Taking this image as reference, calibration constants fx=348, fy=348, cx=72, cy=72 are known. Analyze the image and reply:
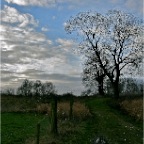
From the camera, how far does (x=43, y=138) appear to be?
18.3 metres

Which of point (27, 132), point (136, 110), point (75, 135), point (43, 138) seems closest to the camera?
point (43, 138)

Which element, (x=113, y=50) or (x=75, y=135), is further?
(x=113, y=50)

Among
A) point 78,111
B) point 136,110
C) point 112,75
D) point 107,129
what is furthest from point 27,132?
point 112,75

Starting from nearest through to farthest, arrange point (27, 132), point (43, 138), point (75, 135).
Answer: point (43, 138) → point (75, 135) → point (27, 132)

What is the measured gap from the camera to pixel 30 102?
4609 cm

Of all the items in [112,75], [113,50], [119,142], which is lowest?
[119,142]

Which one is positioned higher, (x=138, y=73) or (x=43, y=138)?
(x=138, y=73)

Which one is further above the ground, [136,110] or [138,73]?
[138,73]

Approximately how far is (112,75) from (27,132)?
1699 inches

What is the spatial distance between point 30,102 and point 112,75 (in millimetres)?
21874

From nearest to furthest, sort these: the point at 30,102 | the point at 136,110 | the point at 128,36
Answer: the point at 136,110 < the point at 30,102 < the point at 128,36

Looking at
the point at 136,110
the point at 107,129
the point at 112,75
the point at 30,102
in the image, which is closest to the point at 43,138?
the point at 107,129

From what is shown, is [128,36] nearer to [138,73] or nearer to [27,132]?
[138,73]

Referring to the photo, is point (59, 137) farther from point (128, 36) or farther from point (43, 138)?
point (128, 36)
